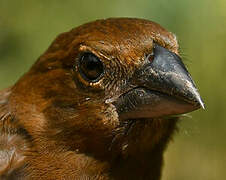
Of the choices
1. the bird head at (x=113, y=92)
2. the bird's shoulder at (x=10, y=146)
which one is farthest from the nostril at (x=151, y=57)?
the bird's shoulder at (x=10, y=146)

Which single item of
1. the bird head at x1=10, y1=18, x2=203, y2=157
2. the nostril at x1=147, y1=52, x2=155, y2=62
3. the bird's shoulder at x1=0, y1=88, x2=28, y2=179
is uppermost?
the nostril at x1=147, y1=52, x2=155, y2=62

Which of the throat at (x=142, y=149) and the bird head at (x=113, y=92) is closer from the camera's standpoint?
the bird head at (x=113, y=92)

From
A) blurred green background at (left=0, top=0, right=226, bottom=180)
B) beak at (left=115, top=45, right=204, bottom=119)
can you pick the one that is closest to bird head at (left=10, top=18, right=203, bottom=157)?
beak at (left=115, top=45, right=204, bottom=119)

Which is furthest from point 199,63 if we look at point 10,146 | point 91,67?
point 10,146

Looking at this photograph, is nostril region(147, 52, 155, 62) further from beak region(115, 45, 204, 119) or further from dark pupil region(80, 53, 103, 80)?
dark pupil region(80, 53, 103, 80)

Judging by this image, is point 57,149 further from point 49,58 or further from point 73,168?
point 49,58

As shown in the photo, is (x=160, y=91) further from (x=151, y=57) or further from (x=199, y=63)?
(x=199, y=63)

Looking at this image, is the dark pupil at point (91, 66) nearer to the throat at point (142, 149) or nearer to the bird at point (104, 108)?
the bird at point (104, 108)
